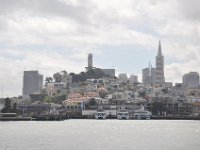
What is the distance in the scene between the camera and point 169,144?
91562mm

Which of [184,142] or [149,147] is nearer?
[149,147]

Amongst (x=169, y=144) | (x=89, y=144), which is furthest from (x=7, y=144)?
(x=169, y=144)

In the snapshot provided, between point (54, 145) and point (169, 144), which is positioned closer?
point (54, 145)

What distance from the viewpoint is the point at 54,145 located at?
282ft

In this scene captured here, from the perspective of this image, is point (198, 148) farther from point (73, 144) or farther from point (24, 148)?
point (24, 148)

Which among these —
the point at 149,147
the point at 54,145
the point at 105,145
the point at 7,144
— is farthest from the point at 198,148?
the point at 7,144

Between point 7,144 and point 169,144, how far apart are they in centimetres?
2531

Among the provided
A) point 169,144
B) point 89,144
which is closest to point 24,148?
point 89,144

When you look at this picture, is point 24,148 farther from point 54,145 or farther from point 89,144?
point 89,144

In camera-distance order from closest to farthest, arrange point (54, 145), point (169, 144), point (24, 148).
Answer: point (24, 148)
point (54, 145)
point (169, 144)

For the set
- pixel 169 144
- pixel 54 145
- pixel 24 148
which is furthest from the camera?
pixel 169 144

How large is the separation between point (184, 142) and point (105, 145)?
15.7m

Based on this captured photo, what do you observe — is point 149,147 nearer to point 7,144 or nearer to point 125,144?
point 125,144

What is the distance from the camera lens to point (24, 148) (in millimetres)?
80500
